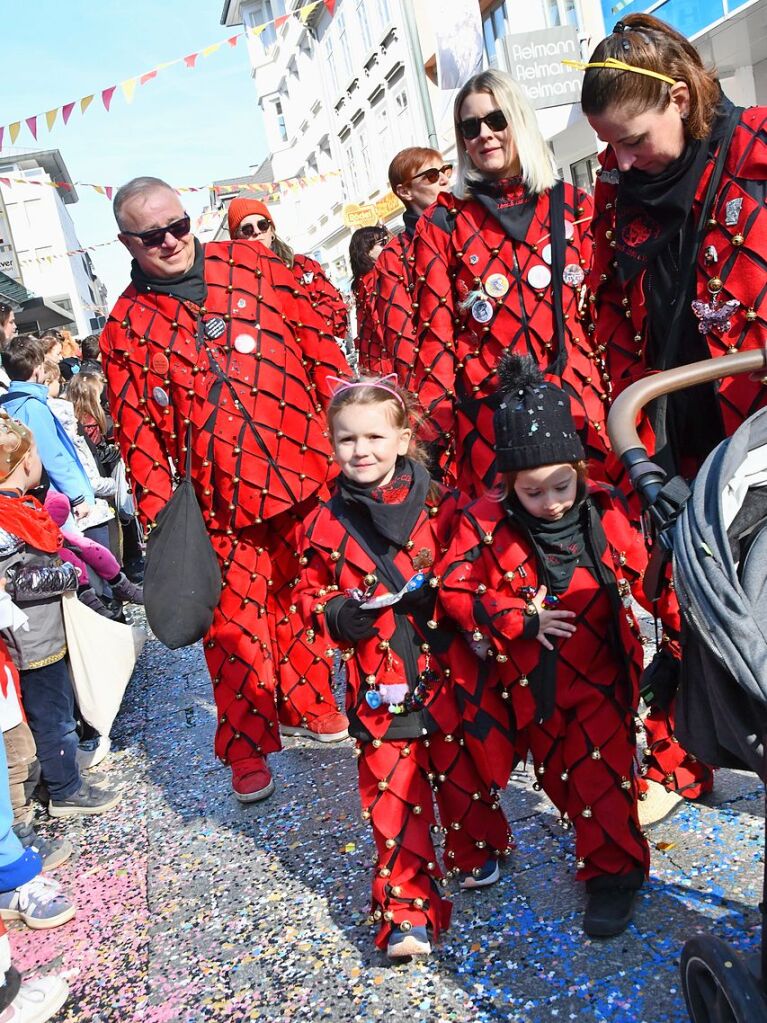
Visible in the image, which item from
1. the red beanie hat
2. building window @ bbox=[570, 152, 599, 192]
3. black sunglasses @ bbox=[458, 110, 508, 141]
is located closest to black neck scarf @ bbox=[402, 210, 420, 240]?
the red beanie hat

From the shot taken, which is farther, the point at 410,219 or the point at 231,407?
the point at 410,219

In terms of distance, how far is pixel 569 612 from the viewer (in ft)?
6.94

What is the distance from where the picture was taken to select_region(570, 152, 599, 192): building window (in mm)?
16172

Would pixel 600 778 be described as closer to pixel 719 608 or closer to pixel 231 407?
pixel 719 608

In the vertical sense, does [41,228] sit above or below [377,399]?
above

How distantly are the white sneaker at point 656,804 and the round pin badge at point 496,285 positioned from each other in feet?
4.96

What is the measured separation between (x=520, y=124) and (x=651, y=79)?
0.90 meters

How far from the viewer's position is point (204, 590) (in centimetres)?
309

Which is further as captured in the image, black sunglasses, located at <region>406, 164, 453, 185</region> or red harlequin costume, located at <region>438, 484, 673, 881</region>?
black sunglasses, located at <region>406, 164, 453, 185</region>

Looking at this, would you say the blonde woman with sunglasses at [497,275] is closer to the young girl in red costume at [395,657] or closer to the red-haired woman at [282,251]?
the young girl in red costume at [395,657]

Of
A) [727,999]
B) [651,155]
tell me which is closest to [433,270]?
[651,155]

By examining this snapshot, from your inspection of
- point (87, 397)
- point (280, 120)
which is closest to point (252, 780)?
point (87, 397)

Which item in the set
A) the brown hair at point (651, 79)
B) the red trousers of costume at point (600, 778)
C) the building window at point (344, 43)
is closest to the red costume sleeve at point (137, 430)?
the red trousers of costume at point (600, 778)

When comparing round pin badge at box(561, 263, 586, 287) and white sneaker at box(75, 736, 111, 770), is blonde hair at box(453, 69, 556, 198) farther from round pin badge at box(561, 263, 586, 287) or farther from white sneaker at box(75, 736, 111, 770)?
white sneaker at box(75, 736, 111, 770)
